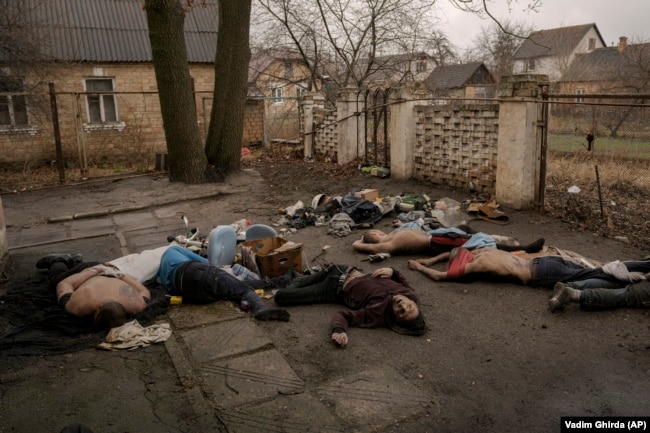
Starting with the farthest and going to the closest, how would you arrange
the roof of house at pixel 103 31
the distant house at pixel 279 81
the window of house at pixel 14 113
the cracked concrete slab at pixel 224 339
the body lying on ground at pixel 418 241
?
1. the distant house at pixel 279 81
2. the roof of house at pixel 103 31
3. the window of house at pixel 14 113
4. the body lying on ground at pixel 418 241
5. the cracked concrete slab at pixel 224 339

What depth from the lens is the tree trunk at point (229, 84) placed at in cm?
1281

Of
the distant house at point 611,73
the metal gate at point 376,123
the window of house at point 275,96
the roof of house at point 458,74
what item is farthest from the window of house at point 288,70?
the roof of house at point 458,74

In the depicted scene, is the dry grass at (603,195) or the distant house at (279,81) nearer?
the dry grass at (603,195)

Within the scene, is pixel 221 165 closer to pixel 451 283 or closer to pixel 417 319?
pixel 451 283

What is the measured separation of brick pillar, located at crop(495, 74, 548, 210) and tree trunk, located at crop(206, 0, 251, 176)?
692 centimetres

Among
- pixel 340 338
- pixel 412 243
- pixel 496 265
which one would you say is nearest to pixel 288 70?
pixel 412 243

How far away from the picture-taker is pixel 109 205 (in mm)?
11125

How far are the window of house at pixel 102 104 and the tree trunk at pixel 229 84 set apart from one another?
24.3 ft

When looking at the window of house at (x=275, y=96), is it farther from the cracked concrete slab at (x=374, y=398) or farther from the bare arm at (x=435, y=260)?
the cracked concrete slab at (x=374, y=398)

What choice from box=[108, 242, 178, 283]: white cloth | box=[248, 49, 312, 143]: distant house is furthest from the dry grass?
box=[248, 49, 312, 143]: distant house

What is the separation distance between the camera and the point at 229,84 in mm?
13039

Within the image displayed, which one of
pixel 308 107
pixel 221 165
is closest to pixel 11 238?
pixel 221 165

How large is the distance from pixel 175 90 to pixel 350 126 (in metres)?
4.45

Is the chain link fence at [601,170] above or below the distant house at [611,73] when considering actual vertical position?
below
